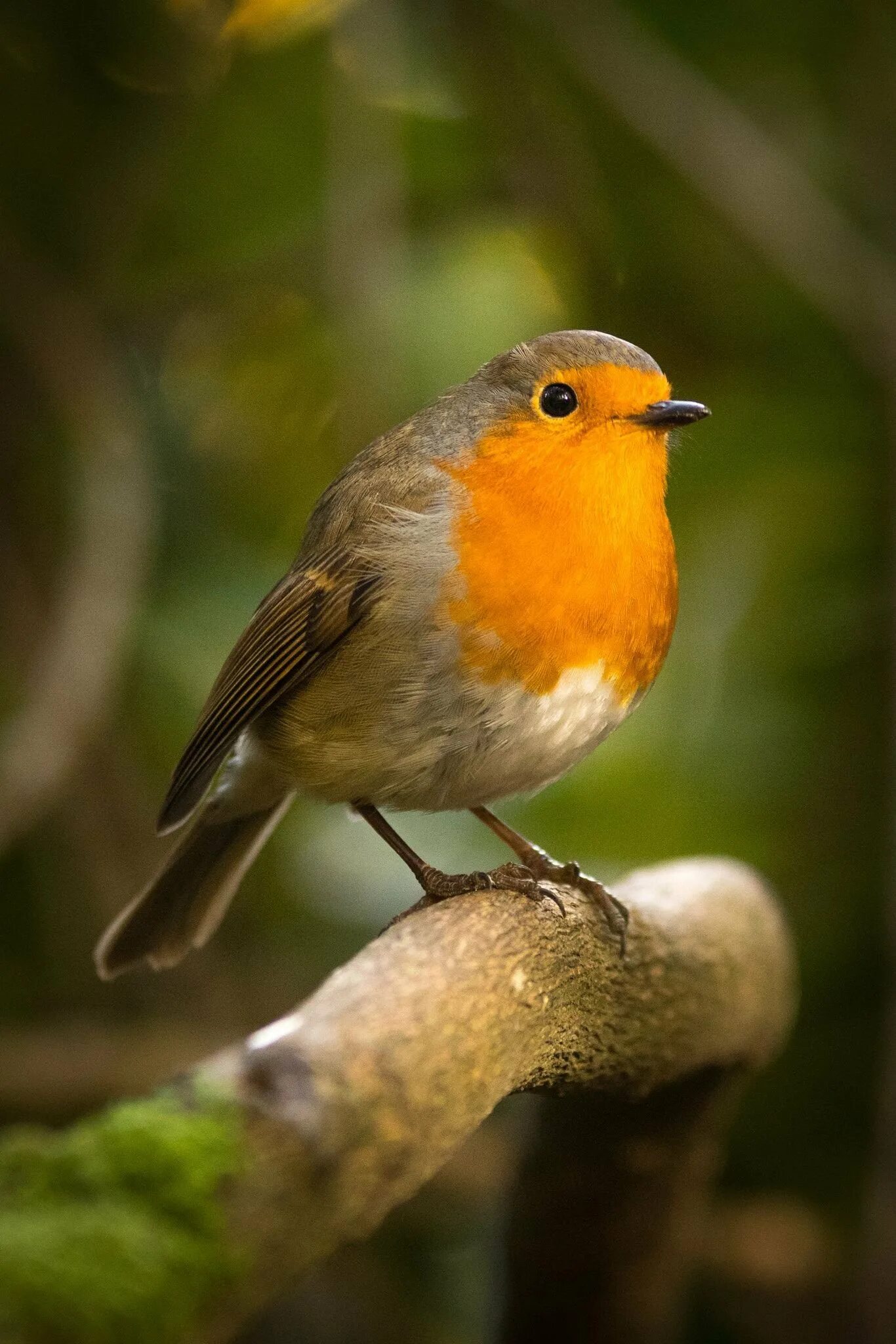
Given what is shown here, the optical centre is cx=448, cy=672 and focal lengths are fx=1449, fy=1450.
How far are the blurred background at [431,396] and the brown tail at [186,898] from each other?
0.51 meters

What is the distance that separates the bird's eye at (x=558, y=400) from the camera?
255 cm

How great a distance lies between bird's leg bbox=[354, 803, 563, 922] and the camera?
2.16 m

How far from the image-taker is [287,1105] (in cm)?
113

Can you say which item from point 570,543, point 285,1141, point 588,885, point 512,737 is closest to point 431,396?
point 570,543

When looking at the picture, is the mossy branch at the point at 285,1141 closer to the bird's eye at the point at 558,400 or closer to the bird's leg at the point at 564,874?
the bird's leg at the point at 564,874

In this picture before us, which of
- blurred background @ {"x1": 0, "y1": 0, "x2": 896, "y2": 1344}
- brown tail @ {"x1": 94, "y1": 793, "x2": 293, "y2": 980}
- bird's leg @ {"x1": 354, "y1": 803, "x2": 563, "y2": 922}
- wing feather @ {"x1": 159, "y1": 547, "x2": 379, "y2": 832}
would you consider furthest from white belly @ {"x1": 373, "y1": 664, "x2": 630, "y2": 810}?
blurred background @ {"x1": 0, "y1": 0, "x2": 896, "y2": 1344}

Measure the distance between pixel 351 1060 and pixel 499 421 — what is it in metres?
1.58

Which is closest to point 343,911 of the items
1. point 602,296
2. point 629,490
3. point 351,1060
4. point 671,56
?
point 629,490

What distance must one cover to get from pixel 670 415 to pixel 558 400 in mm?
204

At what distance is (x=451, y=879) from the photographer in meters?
2.37

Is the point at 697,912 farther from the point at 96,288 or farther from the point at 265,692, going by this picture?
the point at 96,288

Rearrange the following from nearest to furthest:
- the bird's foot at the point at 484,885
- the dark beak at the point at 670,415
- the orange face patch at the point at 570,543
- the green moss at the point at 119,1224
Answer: the green moss at the point at 119,1224 → the bird's foot at the point at 484,885 → the orange face patch at the point at 570,543 → the dark beak at the point at 670,415

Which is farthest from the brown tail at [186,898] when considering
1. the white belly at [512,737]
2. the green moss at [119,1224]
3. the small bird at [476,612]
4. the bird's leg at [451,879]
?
the green moss at [119,1224]

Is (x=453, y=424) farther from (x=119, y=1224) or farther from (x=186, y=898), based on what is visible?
(x=119, y=1224)
